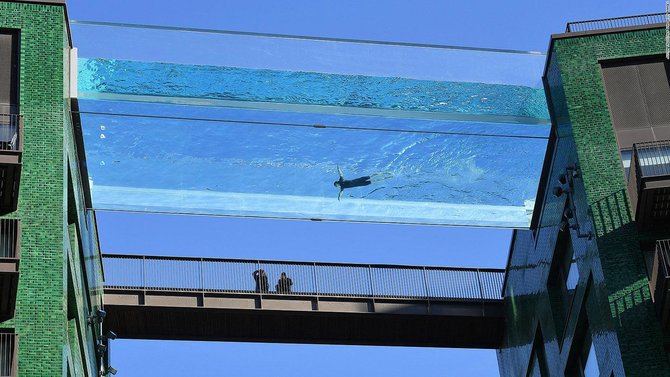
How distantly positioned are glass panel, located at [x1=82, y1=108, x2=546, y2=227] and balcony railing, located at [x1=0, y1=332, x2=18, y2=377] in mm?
9805

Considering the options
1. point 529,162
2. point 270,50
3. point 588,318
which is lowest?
point 588,318

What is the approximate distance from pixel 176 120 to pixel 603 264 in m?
13.4

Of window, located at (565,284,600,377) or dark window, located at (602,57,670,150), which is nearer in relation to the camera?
dark window, located at (602,57,670,150)

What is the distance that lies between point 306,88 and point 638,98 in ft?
31.8

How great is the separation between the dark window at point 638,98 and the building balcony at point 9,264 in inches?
661

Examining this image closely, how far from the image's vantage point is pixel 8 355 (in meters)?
32.6

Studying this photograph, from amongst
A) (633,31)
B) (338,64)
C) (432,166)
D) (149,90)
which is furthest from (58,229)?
(633,31)

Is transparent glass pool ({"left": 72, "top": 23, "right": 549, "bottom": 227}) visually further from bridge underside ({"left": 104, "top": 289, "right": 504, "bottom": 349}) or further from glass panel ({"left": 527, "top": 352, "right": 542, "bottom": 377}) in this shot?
bridge underside ({"left": 104, "top": 289, "right": 504, "bottom": 349})

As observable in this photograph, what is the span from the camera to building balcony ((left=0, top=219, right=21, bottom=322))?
1303 inches

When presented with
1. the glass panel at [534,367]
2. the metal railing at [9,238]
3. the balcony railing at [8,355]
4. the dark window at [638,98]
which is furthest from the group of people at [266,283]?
the balcony railing at [8,355]

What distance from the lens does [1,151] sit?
114 ft

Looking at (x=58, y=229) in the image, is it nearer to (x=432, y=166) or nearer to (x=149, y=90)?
(x=149, y=90)

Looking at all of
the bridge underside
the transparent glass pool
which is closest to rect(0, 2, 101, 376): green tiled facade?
the transparent glass pool

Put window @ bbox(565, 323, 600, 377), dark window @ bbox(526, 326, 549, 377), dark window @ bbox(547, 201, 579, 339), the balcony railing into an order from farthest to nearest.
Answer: dark window @ bbox(526, 326, 549, 377) → dark window @ bbox(547, 201, 579, 339) → window @ bbox(565, 323, 600, 377) → the balcony railing
